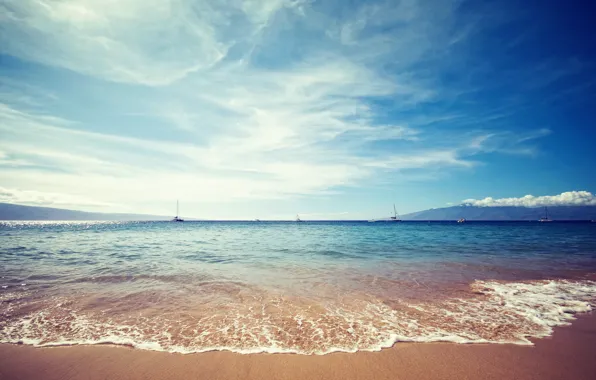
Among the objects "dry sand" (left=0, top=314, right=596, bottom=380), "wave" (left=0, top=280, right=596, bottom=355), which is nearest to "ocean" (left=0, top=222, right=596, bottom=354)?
"wave" (left=0, top=280, right=596, bottom=355)

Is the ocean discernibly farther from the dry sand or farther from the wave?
the dry sand

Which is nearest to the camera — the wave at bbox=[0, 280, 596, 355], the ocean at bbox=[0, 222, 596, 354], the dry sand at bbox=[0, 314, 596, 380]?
the dry sand at bbox=[0, 314, 596, 380]

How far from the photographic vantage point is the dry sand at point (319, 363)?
168 inches

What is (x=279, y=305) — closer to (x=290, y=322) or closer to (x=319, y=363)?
(x=290, y=322)

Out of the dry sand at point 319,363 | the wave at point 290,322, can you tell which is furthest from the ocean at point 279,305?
the dry sand at point 319,363

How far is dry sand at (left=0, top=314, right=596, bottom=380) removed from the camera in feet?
14.0

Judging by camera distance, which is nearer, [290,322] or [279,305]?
[290,322]

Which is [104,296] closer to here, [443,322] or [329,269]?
[329,269]

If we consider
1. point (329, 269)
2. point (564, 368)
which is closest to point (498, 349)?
point (564, 368)

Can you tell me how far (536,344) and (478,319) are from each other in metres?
1.38

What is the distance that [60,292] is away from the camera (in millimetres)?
8508

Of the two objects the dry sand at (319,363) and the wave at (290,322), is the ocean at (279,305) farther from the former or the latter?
the dry sand at (319,363)

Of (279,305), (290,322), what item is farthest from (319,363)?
(279,305)

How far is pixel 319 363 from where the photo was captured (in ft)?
15.1
